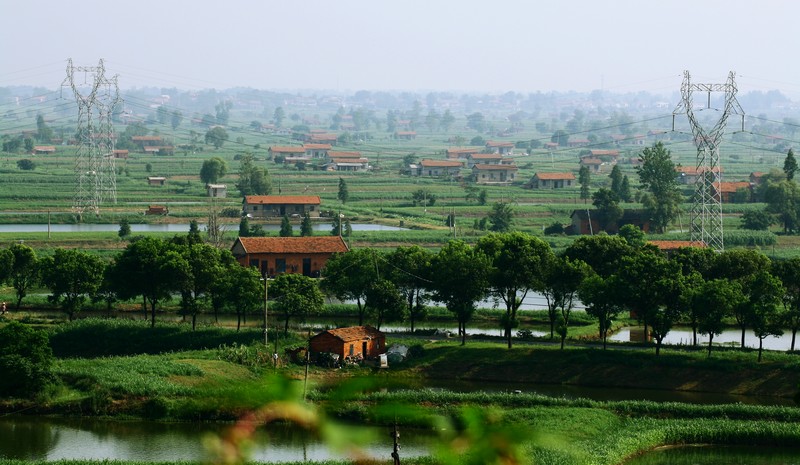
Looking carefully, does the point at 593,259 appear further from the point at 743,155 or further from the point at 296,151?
the point at 743,155

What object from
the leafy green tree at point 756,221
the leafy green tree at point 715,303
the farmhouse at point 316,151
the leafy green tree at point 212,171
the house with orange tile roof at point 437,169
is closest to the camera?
the leafy green tree at point 715,303

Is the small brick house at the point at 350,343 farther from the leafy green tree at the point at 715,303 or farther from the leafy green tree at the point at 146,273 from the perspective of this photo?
the leafy green tree at the point at 715,303

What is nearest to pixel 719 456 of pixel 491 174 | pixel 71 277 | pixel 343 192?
pixel 71 277

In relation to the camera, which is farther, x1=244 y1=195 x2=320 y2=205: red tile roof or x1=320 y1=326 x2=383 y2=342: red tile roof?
x1=244 y1=195 x2=320 y2=205: red tile roof

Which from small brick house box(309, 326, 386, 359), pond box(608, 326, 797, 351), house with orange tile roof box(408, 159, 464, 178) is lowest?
pond box(608, 326, 797, 351)

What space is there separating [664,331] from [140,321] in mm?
10330

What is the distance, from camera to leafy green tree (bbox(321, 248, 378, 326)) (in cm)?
2386

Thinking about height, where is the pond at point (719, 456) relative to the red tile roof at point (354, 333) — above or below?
below

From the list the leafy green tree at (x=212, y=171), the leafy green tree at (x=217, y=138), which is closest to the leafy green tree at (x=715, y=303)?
the leafy green tree at (x=212, y=171)

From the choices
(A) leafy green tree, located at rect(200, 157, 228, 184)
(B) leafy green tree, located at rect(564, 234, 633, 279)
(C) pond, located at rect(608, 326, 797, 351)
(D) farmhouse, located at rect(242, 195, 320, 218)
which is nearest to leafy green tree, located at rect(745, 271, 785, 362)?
(C) pond, located at rect(608, 326, 797, 351)

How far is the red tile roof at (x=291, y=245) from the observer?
29438mm

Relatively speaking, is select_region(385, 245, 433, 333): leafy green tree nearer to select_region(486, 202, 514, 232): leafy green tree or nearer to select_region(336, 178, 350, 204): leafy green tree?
select_region(486, 202, 514, 232): leafy green tree

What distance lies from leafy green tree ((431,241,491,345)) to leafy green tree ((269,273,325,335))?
2447 millimetres

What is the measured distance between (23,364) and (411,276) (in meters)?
8.84
